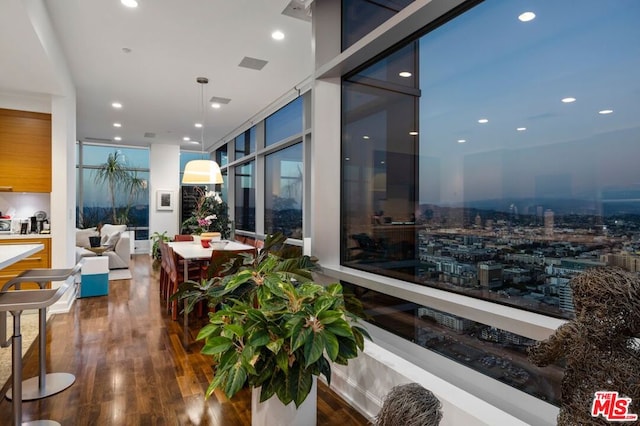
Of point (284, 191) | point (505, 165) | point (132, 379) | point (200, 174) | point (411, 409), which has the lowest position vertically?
point (132, 379)

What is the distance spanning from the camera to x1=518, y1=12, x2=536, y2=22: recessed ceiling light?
1747 millimetres

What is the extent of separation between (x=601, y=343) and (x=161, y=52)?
4754 mm

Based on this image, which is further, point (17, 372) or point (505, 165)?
point (17, 372)

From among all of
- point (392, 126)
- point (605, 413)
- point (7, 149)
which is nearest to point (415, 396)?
point (605, 413)

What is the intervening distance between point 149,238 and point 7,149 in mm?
5702

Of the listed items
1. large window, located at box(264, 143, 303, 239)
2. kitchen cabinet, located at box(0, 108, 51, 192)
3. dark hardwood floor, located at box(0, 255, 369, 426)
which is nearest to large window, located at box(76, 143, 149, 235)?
large window, located at box(264, 143, 303, 239)

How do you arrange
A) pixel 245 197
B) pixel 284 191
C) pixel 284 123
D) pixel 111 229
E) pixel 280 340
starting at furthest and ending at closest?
pixel 111 229
pixel 245 197
pixel 284 191
pixel 284 123
pixel 280 340

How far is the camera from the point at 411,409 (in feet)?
4.82

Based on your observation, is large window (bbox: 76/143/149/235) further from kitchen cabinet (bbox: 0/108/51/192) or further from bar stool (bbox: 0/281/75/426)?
bar stool (bbox: 0/281/75/426)

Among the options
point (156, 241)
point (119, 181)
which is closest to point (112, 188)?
point (119, 181)

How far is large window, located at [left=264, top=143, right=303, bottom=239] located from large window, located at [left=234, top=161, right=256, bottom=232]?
76cm

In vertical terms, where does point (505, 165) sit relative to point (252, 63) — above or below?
below

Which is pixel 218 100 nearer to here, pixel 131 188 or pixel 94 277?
pixel 94 277

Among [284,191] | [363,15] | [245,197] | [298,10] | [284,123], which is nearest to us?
[363,15]
